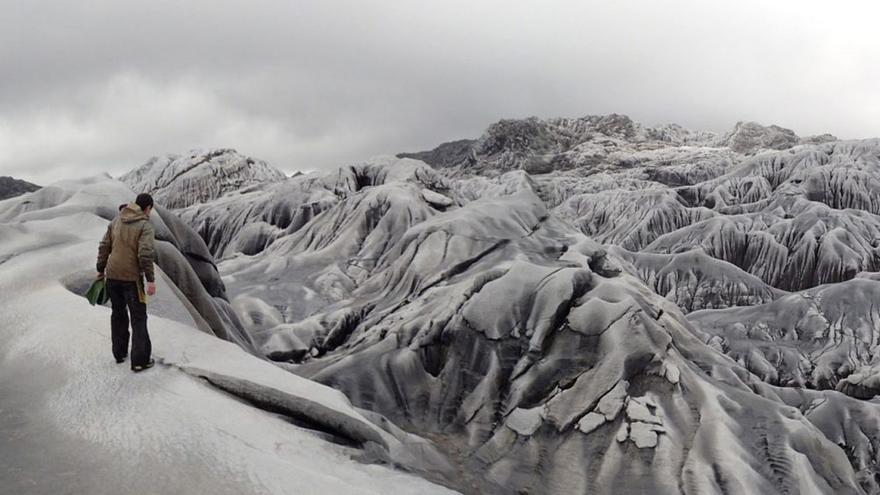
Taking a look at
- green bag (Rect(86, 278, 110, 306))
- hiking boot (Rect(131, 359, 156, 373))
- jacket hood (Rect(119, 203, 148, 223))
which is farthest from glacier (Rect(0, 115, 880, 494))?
jacket hood (Rect(119, 203, 148, 223))

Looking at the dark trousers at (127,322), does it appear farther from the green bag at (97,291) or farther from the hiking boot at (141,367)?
the green bag at (97,291)

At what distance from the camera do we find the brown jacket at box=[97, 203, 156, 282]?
18.2 ft

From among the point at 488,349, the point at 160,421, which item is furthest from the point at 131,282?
the point at 488,349

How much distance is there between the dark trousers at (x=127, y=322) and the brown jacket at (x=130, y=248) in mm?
102

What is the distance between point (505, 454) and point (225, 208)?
3204 cm

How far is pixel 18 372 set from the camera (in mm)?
5641

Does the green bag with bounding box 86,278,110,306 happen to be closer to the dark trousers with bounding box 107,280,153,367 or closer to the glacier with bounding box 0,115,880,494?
the dark trousers with bounding box 107,280,153,367

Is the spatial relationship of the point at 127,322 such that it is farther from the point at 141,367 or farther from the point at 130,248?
→ the point at 130,248

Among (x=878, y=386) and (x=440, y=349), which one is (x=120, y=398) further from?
(x=878, y=386)

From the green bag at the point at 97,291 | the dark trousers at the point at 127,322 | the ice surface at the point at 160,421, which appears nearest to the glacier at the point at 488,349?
the ice surface at the point at 160,421

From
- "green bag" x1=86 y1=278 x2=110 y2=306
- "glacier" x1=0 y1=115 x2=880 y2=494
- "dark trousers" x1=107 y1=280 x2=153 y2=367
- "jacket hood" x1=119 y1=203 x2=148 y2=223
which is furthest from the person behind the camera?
"glacier" x1=0 y1=115 x2=880 y2=494

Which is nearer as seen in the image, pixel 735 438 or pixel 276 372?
pixel 276 372

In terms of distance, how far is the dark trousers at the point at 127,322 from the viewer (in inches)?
216

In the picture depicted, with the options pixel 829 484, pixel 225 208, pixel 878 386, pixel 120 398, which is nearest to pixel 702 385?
pixel 829 484
